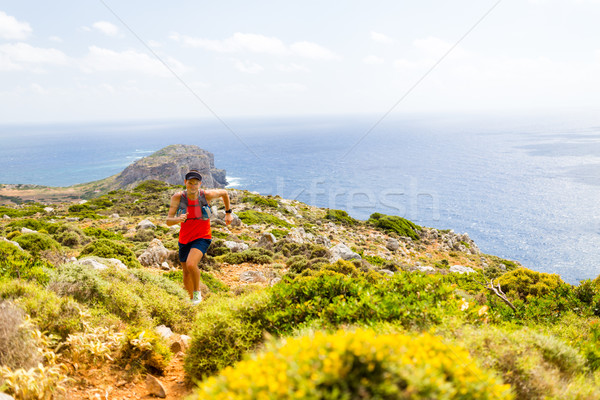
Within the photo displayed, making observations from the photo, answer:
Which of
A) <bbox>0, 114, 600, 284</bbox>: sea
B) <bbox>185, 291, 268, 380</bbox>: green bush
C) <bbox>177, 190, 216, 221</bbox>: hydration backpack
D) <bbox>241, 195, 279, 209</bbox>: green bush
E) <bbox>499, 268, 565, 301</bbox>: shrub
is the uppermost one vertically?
<bbox>177, 190, 216, 221</bbox>: hydration backpack

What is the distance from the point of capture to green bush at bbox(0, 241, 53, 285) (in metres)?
5.06

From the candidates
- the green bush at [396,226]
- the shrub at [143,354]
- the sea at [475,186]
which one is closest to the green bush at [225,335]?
the shrub at [143,354]

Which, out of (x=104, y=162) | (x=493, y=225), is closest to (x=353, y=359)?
(x=493, y=225)

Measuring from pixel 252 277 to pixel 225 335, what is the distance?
6621 mm

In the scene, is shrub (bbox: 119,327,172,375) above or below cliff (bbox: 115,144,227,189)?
above

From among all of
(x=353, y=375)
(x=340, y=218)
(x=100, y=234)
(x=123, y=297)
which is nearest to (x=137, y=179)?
(x=340, y=218)

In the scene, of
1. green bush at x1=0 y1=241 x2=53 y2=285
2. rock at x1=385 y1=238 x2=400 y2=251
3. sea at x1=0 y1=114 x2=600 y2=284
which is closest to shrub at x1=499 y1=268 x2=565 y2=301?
green bush at x1=0 y1=241 x2=53 y2=285

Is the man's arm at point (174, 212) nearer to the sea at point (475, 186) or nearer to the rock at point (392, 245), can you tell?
the sea at point (475, 186)

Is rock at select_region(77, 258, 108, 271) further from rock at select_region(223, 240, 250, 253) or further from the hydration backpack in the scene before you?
rock at select_region(223, 240, 250, 253)

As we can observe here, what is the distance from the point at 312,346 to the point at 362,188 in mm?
77808

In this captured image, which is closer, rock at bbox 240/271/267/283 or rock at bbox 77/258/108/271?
rock at bbox 77/258/108/271

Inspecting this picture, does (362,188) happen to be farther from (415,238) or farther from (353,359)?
(353,359)

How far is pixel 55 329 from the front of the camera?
156 inches

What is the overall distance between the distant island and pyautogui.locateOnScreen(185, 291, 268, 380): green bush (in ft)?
264
